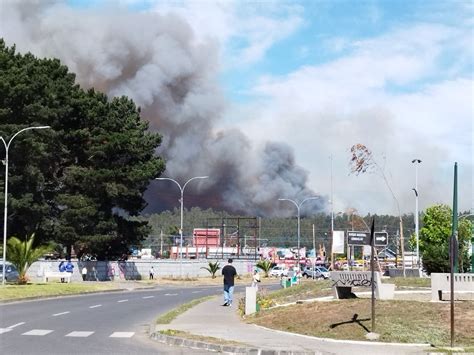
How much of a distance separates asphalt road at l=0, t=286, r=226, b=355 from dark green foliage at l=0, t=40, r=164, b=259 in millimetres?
34775

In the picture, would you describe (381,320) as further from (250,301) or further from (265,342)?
(250,301)

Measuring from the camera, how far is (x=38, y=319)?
25.1 metres

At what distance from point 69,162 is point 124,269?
36.3ft

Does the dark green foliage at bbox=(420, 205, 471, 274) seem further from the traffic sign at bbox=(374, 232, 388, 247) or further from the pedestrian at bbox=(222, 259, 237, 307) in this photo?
the pedestrian at bbox=(222, 259, 237, 307)

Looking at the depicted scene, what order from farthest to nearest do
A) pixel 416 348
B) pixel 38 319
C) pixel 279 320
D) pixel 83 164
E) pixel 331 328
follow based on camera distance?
pixel 83 164 → pixel 38 319 → pixel 279 320 → pixel 331 328 → pixel 416 348

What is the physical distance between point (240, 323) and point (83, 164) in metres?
54.5

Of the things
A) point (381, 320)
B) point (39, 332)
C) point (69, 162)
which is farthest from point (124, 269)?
point (381, 320)

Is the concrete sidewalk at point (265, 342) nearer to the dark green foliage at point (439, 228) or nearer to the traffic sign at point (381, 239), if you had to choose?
the traffic sign at point (381, 239)

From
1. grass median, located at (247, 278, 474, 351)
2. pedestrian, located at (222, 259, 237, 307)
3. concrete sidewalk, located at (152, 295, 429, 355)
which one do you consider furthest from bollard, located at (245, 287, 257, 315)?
pedestrian, located at (222, 259, 237, 307)

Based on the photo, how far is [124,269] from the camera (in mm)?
75750

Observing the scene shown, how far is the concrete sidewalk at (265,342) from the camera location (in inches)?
653

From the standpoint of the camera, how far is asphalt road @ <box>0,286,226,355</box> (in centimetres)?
1714

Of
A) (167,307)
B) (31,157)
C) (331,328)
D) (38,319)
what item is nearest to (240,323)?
(331,328)

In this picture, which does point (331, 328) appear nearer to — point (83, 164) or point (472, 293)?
point (472, 293)
